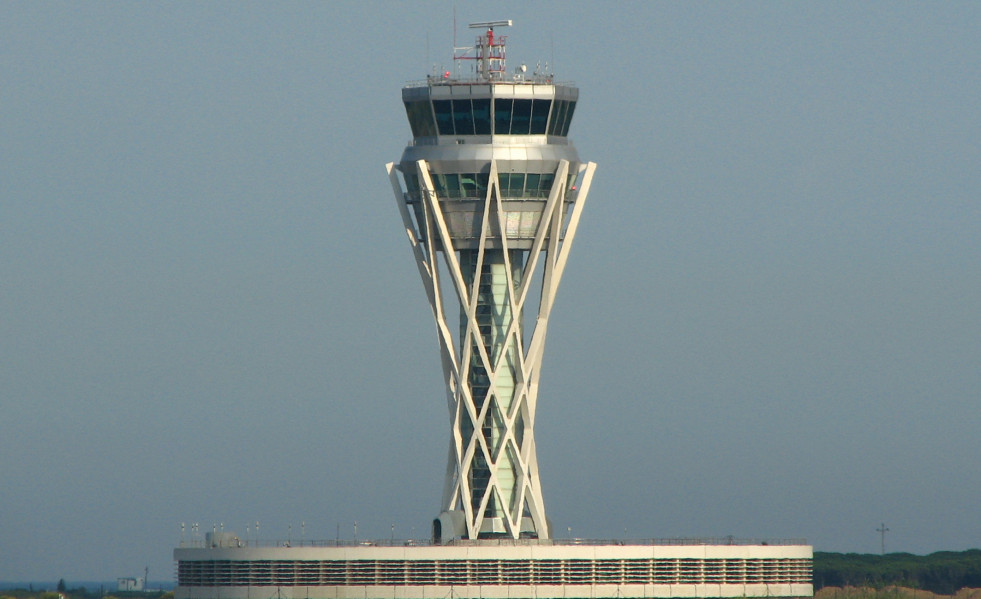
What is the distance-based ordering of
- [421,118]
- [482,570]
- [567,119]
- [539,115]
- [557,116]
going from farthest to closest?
[567,119] < [421,118] < [557,116] < [539,115] < [482,570]

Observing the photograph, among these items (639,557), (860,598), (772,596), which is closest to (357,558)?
(639,557)

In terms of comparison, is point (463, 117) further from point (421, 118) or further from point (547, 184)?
point (547, 184)

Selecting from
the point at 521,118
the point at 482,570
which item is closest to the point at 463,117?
the point at 521,118

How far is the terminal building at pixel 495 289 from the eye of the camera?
155m

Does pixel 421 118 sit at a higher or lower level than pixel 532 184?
higher

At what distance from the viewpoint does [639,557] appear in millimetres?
152250

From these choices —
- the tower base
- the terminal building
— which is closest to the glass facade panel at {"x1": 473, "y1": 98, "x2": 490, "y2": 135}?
the terminal building

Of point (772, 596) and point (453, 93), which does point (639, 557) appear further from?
point (453, 93)

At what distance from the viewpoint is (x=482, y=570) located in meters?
151

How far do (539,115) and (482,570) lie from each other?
3267 centimetres

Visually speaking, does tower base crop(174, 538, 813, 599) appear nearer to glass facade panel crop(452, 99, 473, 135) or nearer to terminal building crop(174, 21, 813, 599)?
terminal building crop(174, 21, 813, 599)

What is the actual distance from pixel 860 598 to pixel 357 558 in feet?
192

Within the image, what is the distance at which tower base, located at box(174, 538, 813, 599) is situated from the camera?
15025 cm

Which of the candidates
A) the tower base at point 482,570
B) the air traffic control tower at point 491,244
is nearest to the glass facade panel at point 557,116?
the air traffic control tower at point 491,244
